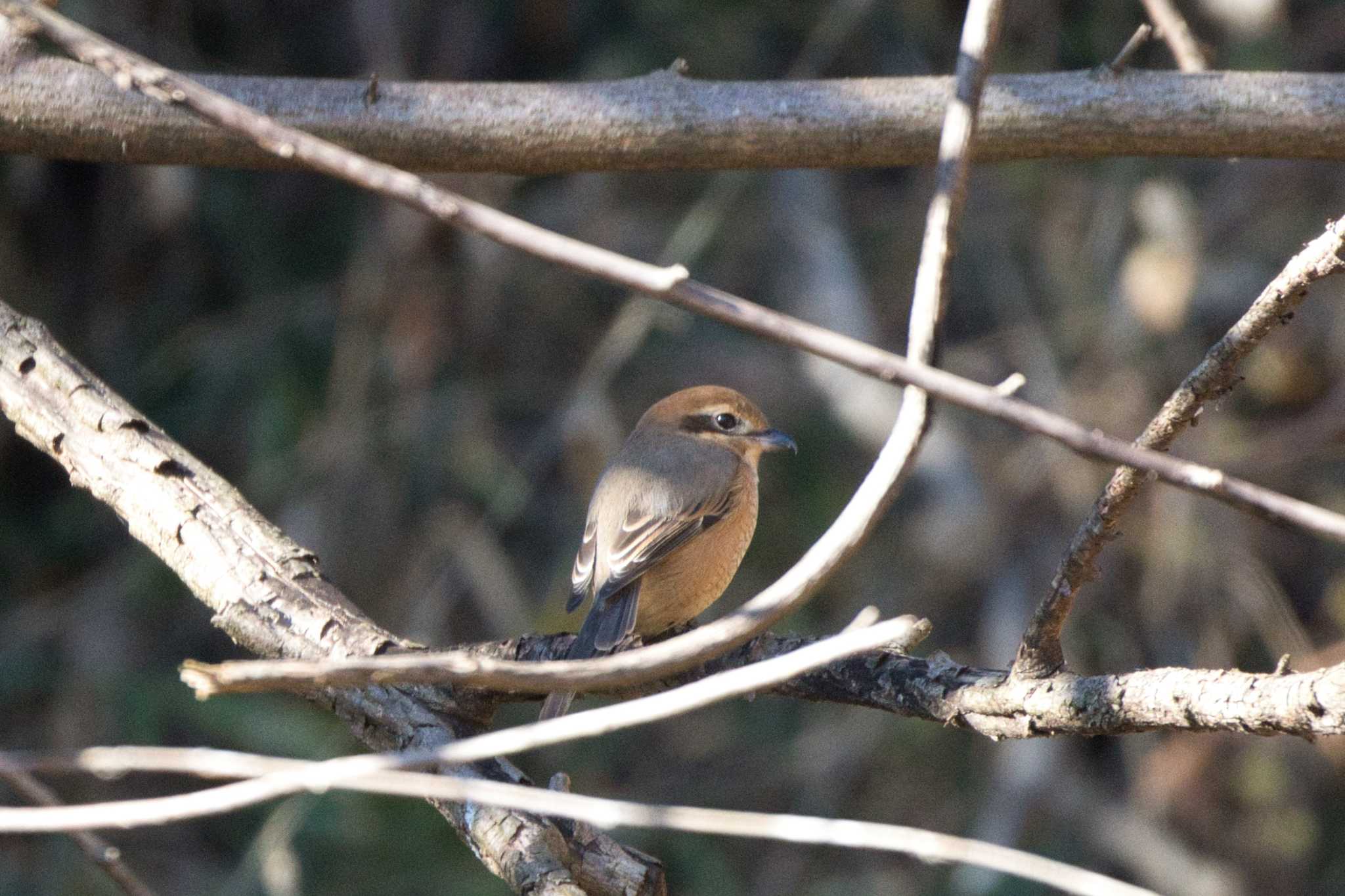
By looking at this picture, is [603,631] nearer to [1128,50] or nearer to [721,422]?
[721,422]

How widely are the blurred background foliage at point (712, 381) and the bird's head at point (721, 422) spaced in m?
1.09

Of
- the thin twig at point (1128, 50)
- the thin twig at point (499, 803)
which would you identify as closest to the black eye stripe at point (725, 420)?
the thin twig at point (1128, 50)

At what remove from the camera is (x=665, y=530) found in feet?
14.7

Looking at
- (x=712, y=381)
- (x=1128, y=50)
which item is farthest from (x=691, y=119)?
(x=712, y=381)

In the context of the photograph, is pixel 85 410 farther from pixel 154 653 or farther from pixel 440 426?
pixel 154 653

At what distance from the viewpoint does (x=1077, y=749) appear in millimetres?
7363

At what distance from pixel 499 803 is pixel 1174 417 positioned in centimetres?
119

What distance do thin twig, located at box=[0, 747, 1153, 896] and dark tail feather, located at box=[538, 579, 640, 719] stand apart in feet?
5.06

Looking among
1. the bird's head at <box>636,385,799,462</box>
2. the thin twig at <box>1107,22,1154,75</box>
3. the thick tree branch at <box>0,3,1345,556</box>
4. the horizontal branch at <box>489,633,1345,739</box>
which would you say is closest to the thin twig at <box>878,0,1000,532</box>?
the thick tree branch at <box>0,3,1345,556</box>

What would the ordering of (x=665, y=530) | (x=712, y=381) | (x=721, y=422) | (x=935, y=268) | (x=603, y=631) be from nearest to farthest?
(x=935, y=268)
(x=603, y=631)
(x=665, y=530)
(x=721, y=422)
(x=712, y=381)

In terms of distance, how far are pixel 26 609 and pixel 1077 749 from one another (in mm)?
5351

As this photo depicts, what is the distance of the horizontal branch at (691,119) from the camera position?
3.18 m

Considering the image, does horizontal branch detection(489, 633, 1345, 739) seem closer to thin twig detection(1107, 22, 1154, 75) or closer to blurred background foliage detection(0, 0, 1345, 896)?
thin twig detection(1107, 22, 1154, 75)

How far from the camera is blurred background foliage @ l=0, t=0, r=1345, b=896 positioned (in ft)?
21.6
